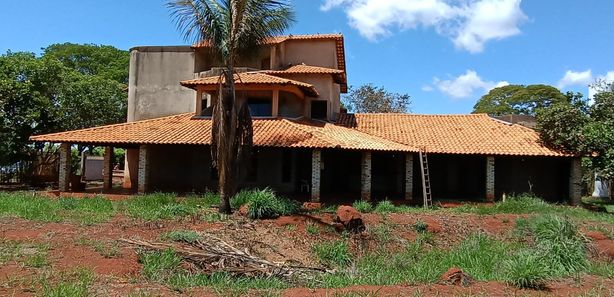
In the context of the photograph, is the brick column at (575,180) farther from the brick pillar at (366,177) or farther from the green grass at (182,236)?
the green grass at (182,236)

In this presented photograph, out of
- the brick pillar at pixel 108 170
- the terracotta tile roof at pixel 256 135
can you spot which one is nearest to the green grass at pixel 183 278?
the terracotta tile roof at pixel 256 135

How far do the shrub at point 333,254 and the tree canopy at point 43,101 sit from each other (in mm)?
19598

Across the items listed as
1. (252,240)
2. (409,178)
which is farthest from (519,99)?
(252,240)

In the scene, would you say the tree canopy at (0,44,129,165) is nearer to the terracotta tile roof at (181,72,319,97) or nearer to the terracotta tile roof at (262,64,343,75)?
the terracotta tile roof at (181,72,319,97)

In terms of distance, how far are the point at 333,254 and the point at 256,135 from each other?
827 centimetres

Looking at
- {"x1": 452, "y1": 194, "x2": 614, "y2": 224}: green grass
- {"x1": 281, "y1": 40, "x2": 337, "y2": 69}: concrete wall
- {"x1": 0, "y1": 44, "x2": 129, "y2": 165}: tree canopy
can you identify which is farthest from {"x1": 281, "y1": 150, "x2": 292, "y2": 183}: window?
{"x1": 0, "y1": 44, "x2": 129, "y2": 165}: tree canopy

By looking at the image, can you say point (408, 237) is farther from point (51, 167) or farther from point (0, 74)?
point (51, 167)

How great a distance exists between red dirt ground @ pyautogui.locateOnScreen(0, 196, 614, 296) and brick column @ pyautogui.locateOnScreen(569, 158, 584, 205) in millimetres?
5667

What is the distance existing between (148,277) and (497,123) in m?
20.3

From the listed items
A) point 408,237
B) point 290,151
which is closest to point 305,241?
point 408,237

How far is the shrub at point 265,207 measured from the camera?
1493 cm

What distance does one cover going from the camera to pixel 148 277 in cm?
865

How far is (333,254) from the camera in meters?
12.6

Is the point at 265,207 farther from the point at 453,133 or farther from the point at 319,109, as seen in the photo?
the point at 453,133
